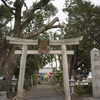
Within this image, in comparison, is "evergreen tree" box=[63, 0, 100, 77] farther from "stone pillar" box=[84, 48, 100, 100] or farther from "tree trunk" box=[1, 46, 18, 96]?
"tree trunk" box=[1, 46, 18, 96]

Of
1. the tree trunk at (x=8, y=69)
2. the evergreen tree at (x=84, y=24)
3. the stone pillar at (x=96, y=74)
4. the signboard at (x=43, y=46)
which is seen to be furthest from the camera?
the evergreen tree at (x=84, y=24)

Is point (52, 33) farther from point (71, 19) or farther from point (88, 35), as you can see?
point (88, 35)

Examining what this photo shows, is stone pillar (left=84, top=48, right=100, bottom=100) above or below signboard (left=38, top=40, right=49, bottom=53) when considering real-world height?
below

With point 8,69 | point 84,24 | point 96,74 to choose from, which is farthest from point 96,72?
point 8,69

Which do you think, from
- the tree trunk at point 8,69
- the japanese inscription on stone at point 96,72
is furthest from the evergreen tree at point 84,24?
the tree trunk at point 8,69

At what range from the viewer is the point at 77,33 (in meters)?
13.9

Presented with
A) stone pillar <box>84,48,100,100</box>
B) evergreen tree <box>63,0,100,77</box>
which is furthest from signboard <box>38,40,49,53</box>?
evergreen tree <box>63,0,100,77</box>

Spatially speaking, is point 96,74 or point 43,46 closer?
point 96,74

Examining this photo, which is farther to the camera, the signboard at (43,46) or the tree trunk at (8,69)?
the tree trunk at (8,69)

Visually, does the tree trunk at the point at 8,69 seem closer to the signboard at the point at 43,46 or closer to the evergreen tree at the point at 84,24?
the signboard at the point at 43,46

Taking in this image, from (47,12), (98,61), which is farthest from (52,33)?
(98,61)

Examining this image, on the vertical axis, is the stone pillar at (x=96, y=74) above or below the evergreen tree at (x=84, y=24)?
below

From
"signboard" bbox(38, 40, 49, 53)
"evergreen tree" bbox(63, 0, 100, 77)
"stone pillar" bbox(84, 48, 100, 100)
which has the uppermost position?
"evergreen tree" bbox(63, 0, 100, 77)

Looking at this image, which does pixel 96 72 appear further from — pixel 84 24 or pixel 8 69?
pixel 8 69
